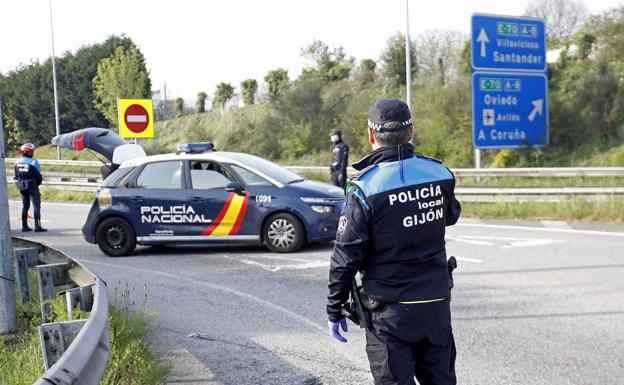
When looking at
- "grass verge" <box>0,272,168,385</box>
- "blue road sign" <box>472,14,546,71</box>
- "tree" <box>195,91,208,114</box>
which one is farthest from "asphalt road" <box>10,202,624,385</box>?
"tree" <box>195,91,208,114</box>

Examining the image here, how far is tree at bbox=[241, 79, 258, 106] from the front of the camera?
45.6 metres

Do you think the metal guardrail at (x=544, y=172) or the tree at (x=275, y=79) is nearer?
the metal guardrail at (x=544, y=172)

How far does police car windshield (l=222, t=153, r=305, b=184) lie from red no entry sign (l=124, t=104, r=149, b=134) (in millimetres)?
7459

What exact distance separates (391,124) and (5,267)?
3.46 m

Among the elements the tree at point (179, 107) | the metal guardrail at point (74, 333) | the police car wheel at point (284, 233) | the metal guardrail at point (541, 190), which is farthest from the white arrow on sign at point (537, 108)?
the tree at point (179, 107)

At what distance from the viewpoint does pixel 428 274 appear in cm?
353

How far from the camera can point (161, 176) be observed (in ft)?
37.0

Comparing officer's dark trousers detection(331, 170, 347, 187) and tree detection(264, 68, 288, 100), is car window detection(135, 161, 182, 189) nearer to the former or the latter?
officer's dark trousers detection(331, 170, 347, 187)

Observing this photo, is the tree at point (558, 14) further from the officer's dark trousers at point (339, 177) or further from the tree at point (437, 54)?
the officer's dark trousers at point (339, 177)

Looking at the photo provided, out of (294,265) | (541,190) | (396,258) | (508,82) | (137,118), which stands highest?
(508,82)

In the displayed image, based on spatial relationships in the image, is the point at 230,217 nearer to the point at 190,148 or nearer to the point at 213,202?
the point at 213,202

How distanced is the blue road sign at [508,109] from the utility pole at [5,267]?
13542 mm

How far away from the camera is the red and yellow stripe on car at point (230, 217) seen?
10812mm

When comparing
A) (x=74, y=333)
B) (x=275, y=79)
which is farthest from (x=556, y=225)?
(x=275, y=79)
